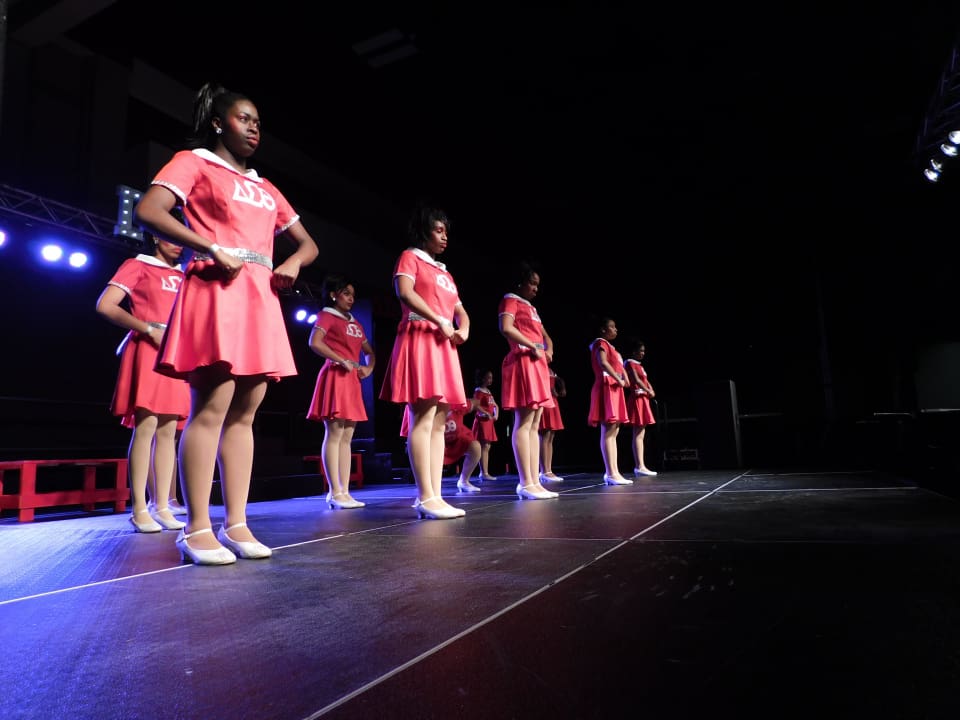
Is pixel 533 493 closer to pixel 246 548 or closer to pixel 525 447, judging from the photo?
pixel 525 447

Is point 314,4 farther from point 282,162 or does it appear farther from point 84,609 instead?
point 84,609

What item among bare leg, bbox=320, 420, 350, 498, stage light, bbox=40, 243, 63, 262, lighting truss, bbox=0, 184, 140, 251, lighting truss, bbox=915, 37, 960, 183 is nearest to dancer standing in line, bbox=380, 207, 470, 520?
bare leg, bbox=320, 420, 350, 498

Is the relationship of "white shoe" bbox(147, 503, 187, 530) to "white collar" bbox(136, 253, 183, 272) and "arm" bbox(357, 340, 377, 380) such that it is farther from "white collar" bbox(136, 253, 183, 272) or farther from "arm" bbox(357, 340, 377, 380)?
"arm" bbox(357, 340, 377, 380)

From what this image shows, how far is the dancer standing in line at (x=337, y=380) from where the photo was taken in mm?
3742

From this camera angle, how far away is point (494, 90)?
16.7 feet

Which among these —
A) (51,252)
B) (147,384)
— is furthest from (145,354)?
(51,252)

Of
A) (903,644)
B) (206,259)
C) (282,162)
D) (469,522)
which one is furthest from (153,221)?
(282,162)

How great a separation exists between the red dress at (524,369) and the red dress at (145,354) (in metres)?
1.82

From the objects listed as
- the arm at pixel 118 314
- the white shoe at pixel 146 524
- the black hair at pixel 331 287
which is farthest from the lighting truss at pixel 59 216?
the white shoe at pixel 146 524

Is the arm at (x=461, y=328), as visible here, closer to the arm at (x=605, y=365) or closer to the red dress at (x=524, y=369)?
the red dress at (x=524, y=369)

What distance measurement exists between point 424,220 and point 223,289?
1.29 m

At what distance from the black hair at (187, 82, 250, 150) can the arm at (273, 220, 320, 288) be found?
34 centimetres

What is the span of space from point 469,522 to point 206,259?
1342mm

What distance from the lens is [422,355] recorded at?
8.36 ft
